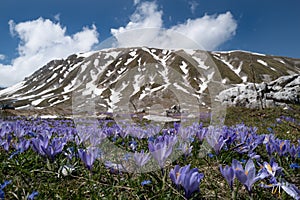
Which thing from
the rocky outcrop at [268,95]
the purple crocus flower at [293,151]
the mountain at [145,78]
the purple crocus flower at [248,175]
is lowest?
the purple crocus flower at [293,151]

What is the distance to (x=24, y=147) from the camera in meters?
3.03

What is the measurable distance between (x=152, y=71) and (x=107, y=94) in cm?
2591

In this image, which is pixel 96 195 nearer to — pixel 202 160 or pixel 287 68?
pixel 202 160

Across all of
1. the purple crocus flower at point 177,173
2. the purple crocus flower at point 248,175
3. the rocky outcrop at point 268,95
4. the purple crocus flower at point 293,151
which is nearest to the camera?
the purple crocus flower at point 248,175

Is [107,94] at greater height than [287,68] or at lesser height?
lesser

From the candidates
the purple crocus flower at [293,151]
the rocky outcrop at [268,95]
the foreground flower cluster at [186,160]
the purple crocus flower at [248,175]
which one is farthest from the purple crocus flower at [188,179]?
the rocky outcrop at [268,95]

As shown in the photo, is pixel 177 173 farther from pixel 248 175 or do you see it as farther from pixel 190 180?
pixel 248 175

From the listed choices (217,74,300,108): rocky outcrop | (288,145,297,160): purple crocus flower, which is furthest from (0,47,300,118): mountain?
(288,145,297,160): purple crocus flower

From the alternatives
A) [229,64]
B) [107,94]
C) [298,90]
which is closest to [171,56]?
[229,64]

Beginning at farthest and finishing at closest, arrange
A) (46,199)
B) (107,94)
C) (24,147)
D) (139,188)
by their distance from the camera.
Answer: (107,94), (24,147), (139,188), (46,199)

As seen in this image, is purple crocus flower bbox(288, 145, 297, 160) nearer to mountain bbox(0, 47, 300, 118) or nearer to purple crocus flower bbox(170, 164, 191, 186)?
purple crocus flower bbox(170, 164, 191, 186)

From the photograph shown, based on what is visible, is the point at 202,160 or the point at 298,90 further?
the point at 298,90

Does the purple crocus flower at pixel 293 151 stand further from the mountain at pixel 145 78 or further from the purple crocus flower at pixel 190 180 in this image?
the mountain at pixel 145 78

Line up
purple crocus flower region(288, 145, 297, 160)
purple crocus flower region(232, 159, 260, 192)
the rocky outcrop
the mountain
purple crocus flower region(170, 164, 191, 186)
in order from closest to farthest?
1. purple crocus flower region(232, 159, 260, 192)
2. purple crocus flower region(170, 164, 191, 186)
3. purple crocus flower region(288, 145, 297, 160)
4. the rocky outcrop
5. the mountain
